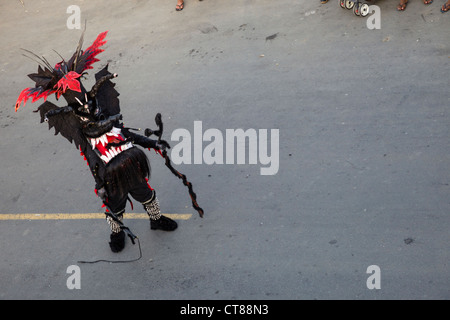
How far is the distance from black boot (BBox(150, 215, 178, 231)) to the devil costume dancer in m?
0.49

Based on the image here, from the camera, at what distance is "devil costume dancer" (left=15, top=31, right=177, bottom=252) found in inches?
165

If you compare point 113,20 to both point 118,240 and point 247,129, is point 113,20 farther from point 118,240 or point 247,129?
point 118,240

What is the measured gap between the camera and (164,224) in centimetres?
525

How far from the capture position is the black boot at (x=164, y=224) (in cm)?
524

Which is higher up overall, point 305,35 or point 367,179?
point 305,35

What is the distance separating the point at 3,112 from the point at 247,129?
4017 millimetres

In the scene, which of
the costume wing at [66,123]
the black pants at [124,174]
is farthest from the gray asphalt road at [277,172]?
the costume wing at [66,123]

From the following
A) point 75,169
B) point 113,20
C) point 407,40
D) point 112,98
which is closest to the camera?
point 112,98

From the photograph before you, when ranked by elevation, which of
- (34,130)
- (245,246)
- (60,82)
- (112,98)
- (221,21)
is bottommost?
(245,246)

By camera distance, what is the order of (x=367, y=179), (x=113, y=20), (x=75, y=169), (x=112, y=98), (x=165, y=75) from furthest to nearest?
(x=113, y=20)
(x=165, y=75)
(x=75, y=169)
(x=367, y=179)
(x=112, y=98)

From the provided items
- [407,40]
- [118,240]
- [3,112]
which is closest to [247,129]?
[118,240]

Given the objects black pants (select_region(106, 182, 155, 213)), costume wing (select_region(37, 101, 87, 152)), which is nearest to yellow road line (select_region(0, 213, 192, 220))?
black pants (select_region(106, 182, 155, 213))

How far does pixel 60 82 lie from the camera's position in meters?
4.06

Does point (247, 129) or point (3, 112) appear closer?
point (247, 129)
